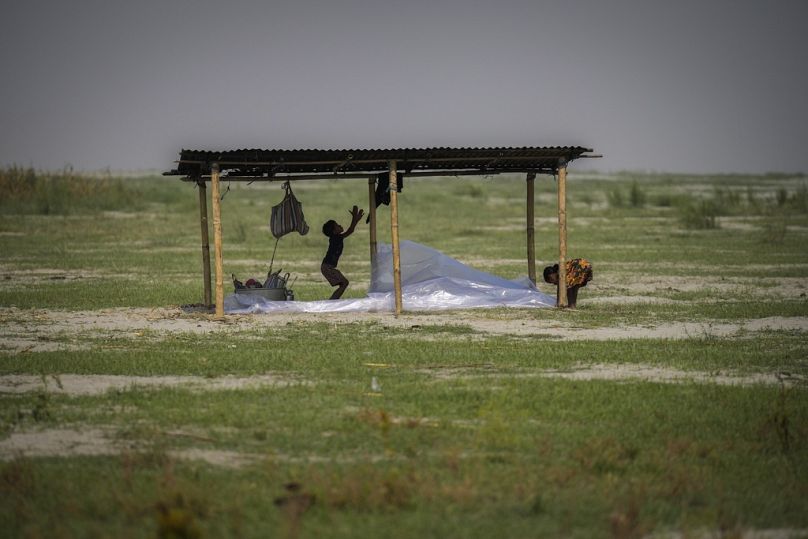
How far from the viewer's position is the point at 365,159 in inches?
647

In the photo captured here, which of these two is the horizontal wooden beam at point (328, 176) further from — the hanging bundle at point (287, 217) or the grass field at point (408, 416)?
the grass field at point (408, 416)

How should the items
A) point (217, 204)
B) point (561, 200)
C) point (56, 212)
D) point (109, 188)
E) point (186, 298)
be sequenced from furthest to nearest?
point (109, 188), point (56, 212), point (186, 298), point (561, 200), point (217, 204)

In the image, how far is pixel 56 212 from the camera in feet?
133

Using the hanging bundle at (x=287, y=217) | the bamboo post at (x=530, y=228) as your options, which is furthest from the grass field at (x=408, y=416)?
the hanging bundle at (x=287, y=217)

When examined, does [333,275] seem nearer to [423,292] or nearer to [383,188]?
[423,292]

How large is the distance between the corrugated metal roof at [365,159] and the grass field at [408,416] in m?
2.17

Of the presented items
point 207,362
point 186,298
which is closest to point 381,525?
point 207,362

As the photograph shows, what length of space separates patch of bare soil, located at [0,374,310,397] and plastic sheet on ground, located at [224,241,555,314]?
5.39 m

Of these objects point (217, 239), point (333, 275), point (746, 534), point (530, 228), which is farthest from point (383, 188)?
point (746, 534)

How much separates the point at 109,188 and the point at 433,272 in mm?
30721

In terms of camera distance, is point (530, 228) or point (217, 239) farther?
point (530, 228)

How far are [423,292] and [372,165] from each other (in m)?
2.06

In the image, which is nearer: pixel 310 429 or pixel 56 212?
pixel 310 429

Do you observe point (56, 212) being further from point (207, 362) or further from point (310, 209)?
point (207, 362)
